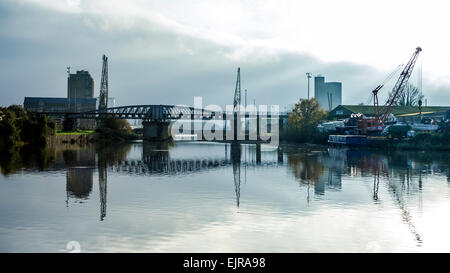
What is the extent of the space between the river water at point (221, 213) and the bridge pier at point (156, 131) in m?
114

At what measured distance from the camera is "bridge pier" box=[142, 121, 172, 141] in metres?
159

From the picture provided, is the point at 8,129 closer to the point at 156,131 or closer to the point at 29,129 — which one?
the point at 29,129

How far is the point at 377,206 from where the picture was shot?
92.9ft

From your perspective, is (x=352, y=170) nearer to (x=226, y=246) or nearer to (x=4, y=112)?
(x=226, y=246)

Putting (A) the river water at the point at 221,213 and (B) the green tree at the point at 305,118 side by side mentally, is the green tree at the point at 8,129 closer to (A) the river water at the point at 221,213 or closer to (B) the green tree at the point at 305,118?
(A) the river water at the point at 221,213

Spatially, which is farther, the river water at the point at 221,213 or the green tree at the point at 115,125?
the green tree at the point at 115,125

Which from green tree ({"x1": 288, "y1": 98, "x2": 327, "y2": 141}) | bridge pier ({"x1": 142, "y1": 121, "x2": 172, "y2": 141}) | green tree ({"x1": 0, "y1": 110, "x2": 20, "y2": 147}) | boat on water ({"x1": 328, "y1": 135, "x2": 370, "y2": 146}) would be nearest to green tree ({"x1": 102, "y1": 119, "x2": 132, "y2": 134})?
bridge pier ({"x1": 142, "y1": 121, "x2": 172, "y2": 141})

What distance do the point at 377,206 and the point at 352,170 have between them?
2345cm

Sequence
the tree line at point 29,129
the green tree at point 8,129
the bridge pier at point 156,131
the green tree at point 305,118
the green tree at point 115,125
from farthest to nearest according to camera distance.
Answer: the green tree at point 115,125
the bridge pier at point 156,131
the green tree at point 305,118
the tree line at point 29,129
the green tree at point 8,129

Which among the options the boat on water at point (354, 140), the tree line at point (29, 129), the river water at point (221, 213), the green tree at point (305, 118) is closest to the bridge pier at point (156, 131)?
the green tree at point (305, 118)

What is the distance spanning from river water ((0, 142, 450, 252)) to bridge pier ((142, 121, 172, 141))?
114 meters

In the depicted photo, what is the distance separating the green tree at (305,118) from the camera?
137 meters

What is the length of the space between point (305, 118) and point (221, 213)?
402 ft
